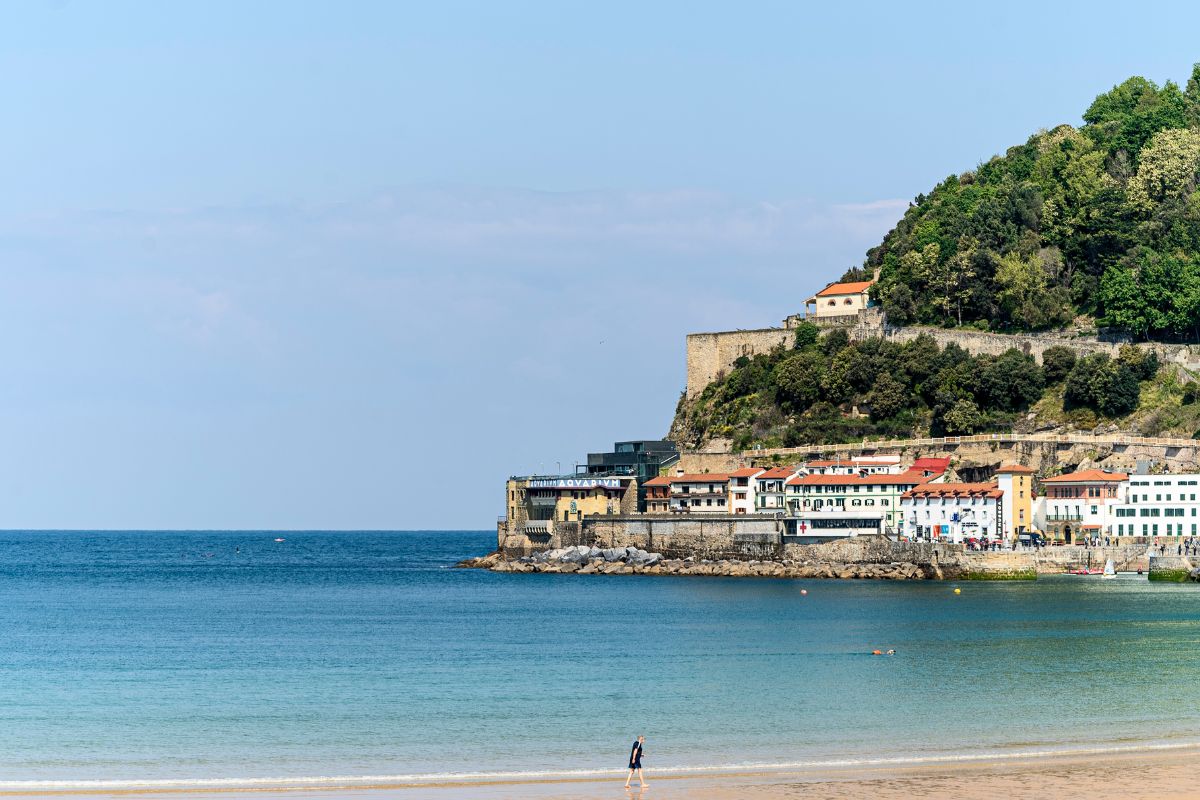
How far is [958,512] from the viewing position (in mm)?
83500

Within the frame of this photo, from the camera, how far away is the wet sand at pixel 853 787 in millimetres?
26859

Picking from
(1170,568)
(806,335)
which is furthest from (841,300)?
(1170,568)

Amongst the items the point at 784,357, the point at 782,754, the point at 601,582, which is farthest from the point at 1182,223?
the point at 782,754

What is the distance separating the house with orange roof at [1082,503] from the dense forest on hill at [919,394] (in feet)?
16.8

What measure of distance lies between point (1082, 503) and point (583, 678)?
45.2 meters

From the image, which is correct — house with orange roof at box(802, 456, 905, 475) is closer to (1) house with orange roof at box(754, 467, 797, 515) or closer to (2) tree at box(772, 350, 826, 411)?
(1) house with orange roof at box(754, 467, 797, 515)

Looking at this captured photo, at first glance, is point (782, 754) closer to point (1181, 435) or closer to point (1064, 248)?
point (1181, 435)

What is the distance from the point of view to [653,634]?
5566 centimetres

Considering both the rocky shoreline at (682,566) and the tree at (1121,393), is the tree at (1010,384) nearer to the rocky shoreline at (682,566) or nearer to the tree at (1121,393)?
the tree at (1121,393)

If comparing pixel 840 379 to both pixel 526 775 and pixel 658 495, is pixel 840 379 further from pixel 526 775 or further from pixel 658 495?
pixel 526 775

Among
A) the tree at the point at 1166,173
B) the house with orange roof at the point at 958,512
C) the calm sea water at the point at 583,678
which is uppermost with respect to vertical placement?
the tree at the point at 1166,173

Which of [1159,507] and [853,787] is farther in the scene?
[1159,507]

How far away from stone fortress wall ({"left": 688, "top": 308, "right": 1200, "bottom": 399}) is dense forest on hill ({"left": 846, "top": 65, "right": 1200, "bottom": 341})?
1.21m

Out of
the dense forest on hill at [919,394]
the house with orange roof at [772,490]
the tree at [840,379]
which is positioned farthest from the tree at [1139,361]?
the house with orange roof at [772,490]
